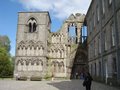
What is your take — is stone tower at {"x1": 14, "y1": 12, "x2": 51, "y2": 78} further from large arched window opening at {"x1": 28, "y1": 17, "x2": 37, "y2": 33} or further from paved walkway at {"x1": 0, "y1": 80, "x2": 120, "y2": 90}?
paved walkway at {"x1": 0, "y1": 80, "x2": 120, "y2": 90}

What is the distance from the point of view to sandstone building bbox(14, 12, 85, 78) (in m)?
37.9

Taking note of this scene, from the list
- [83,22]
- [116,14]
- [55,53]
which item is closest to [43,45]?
[55,53]

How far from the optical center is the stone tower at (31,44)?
3780 centimetres

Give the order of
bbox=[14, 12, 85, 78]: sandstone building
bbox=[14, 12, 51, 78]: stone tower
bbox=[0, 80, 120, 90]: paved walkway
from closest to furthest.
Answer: bbox=[0, 80, 120, 90]: paved walkway, bbox=[14, 12, 51, 78]: stone tower, bbox=[14, 12, 85, 78]: sandstone building

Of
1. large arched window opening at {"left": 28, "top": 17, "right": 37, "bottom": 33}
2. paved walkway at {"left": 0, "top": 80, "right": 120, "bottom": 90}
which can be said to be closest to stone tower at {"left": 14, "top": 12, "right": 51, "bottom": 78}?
large arched window opening at {"left": 28, "top": 17, "right": 37, "bottom": 33}

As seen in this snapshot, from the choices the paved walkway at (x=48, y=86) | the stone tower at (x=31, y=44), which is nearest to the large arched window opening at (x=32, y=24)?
the stone tower at (x=31, y=44)

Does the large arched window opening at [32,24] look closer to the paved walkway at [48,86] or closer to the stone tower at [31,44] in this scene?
the stone tower at [31,44]

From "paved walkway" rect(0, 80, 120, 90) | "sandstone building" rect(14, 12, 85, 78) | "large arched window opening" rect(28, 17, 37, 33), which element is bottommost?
"paved walkway" rect(0, 80, 120, 90)

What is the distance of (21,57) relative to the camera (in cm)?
3838

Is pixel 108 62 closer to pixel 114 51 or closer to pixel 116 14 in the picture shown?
pixel 114 51

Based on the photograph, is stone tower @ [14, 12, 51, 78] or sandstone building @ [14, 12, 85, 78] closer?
stone tower @ [14, 12, 51, 78]

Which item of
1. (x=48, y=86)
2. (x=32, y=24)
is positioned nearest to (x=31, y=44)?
(x=32, y=24)

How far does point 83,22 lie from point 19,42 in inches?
552

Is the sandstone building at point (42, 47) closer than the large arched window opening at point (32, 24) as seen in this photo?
Yes
